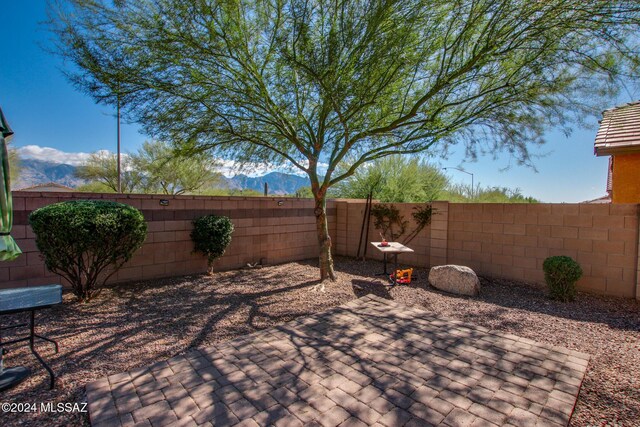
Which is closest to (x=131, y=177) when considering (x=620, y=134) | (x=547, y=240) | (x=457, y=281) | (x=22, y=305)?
(x=22, y=305)

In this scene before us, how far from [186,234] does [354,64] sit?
15.7ft

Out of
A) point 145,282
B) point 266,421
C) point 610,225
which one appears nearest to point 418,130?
point 610,225

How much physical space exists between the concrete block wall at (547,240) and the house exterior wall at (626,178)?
0.88 meters

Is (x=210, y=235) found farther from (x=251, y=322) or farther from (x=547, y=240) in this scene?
(x=547, y=240)

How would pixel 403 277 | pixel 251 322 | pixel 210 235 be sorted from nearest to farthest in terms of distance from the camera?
pixel 251 322 → pixel 210 235 → pixel 403 277

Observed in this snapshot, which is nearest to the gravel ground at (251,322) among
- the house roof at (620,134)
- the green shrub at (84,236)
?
the green shrub at (84,236)

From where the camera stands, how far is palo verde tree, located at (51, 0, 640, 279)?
446 cm

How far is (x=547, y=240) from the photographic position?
Answer: 6418 millimetres

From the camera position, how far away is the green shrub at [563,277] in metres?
5.44

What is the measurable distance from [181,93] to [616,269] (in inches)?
319

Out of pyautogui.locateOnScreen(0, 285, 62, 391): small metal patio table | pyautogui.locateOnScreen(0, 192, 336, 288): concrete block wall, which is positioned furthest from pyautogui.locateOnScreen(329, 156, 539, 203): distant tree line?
pyautogui.locateOnScreen(0, 285, 62, 391): small metal patio table

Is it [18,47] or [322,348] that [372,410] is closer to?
[322,348]

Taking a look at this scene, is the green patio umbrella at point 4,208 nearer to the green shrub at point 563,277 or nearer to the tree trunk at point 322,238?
the tree trunk at point 322,238

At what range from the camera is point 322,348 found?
3582 mm
